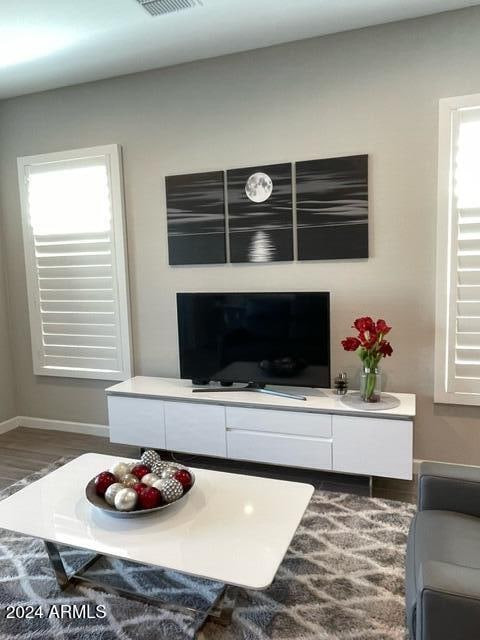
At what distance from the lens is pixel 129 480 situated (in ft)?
6.42

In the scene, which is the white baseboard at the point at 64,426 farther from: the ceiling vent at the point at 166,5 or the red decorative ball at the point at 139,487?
the ceiling vent at the point at 166,5

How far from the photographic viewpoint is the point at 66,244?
3.88 metres

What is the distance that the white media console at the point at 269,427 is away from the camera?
268 cm

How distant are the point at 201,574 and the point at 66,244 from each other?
308 centimetres

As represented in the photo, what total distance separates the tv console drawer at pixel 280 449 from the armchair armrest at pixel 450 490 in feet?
3.12

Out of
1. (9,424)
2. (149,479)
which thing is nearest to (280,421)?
(149,479)

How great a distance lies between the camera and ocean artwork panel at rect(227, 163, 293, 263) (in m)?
3.20

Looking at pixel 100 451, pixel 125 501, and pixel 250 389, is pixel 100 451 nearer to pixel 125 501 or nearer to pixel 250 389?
pixel 250 389

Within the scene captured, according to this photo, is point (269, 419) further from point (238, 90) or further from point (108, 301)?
point (238, 90)

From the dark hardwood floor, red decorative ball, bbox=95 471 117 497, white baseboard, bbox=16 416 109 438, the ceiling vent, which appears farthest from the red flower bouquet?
white baseboard, bbox=16 416 109 438

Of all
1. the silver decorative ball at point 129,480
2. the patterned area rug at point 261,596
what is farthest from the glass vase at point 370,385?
the silver decorative ball at point 129,480

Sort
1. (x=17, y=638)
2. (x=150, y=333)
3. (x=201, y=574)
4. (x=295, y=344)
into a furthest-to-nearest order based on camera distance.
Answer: (x=150, y=333)
(x=295, y=344)
(x=17, y=638)
(x=201, y=574)

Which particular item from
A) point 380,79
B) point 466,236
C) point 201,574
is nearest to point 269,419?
point 201,574

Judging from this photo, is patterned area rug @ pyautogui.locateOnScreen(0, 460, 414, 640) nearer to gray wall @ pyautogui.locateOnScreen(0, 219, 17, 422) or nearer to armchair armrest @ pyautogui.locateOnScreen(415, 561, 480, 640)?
armchair armrest @ pyautogui.locateOnScreen(415, 561, 480, 640)
